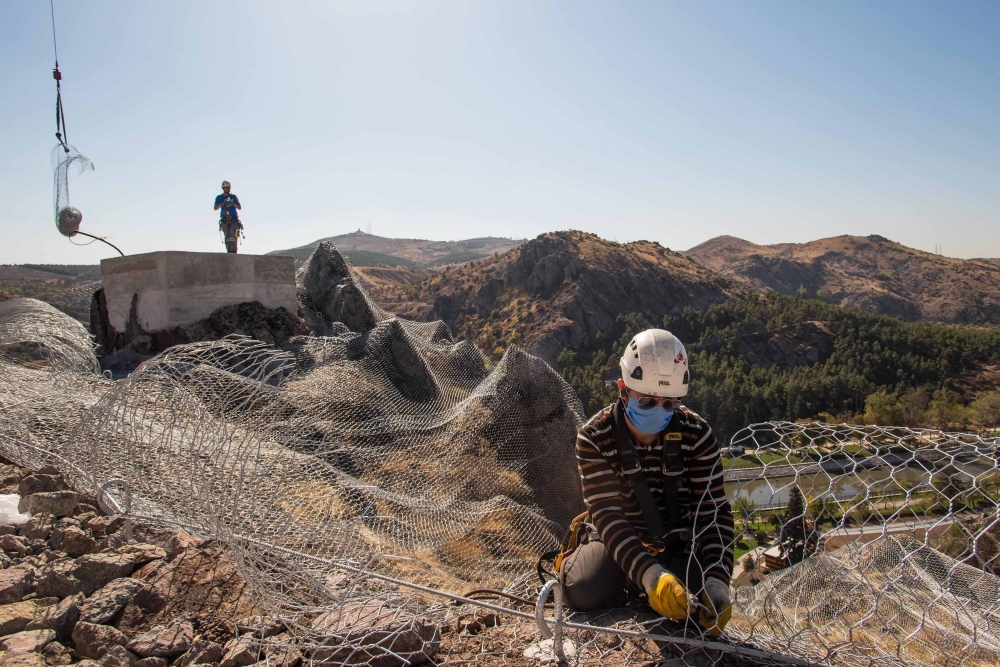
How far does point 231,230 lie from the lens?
9539 mm

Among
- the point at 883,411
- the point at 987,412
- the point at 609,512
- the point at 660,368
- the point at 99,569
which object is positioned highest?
the point at 660,368

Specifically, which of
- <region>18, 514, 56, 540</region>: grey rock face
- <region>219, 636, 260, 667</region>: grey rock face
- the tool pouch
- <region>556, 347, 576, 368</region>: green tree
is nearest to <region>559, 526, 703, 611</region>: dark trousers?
the tool pouch

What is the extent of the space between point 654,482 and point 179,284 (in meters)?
7.76

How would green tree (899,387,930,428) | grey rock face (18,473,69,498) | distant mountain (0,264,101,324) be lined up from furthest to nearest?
green tree (899,387,930,428), distant mountain (0,264,101,324), grey rock face (18,473,69,498)

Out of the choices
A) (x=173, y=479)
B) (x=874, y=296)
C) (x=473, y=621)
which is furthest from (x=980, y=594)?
(x=874, y=296)

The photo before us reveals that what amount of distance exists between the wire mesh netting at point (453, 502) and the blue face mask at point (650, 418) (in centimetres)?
44

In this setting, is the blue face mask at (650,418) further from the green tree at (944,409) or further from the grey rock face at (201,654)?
the green tree at (944,409)

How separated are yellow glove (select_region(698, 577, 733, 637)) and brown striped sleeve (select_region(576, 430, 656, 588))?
22 cm

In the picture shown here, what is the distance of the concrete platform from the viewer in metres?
8.28

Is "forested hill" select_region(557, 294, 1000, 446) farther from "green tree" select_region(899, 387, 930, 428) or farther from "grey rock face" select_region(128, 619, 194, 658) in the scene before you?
"grey rock face" select_region(128, 619, 194, 658)

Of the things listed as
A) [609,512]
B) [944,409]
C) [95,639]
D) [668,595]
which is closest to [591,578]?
[609,512]

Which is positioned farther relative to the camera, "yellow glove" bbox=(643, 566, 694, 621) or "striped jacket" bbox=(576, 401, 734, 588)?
"striped jacket" bbox=(576, 401, 734, 588)

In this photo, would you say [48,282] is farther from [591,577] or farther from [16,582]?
[591,577]

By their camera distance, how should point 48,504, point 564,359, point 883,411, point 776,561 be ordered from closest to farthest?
point 48,504 → point 776,561 → point 883,411 → point 564,359
